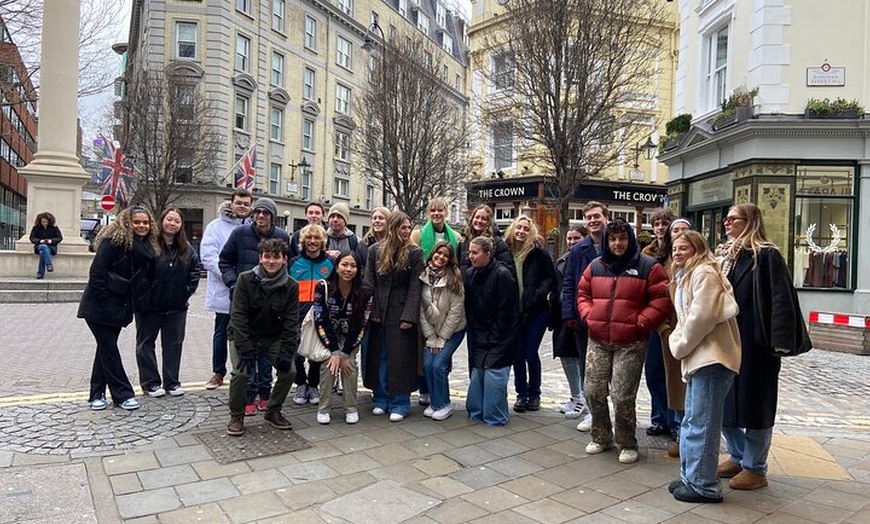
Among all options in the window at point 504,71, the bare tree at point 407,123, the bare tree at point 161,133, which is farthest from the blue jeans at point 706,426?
the bare tree at point 161,133

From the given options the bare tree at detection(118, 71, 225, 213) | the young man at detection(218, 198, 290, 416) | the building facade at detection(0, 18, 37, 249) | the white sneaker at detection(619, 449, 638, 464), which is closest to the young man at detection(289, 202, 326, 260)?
the young man at detection(218, 198, 290, 416)

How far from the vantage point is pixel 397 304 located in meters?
5.58

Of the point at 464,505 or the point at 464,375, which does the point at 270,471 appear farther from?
the point at 464,375

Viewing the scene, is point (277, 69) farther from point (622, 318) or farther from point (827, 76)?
point (622, 318)

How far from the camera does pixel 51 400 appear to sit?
228 inches

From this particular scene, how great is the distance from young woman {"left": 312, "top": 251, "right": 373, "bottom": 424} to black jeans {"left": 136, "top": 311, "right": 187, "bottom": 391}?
1704 mm

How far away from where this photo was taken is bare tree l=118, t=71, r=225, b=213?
2711 centimetres

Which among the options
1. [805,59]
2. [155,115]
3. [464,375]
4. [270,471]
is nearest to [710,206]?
[805,59]

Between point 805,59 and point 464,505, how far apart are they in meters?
13.7

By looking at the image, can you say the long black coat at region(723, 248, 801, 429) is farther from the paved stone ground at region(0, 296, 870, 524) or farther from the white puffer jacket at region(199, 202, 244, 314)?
the white puffer jacket at region(199, 202, 244, 314)

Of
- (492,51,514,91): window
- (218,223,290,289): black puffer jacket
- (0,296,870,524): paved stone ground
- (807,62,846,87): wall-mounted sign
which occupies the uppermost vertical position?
(492,51,514,91): window

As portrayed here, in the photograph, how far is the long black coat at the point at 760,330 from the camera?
391cm

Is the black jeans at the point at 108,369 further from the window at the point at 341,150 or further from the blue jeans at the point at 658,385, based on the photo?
the window at the point at 341,150

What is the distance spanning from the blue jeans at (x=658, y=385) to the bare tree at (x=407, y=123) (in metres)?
17.5
